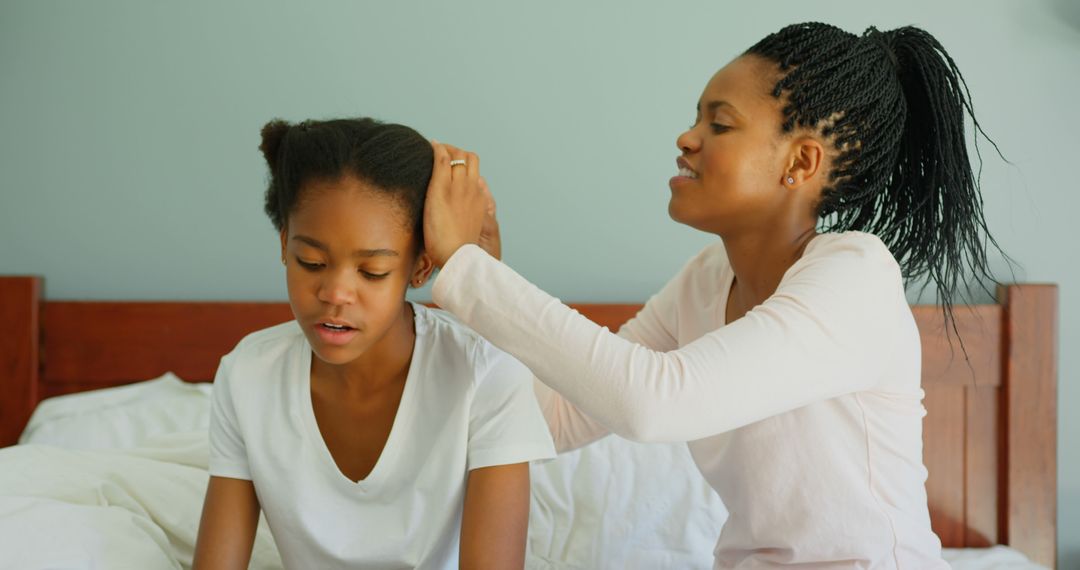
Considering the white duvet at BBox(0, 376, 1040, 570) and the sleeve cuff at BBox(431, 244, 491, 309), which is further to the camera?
the white duvet at BBox(0, 376, 1040, 570)

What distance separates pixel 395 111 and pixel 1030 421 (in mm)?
1605

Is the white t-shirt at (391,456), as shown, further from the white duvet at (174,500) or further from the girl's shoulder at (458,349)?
the white duvet at (174,500)

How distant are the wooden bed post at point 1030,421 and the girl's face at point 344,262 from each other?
1596mm

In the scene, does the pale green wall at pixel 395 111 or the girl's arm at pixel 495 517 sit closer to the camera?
the girl's arm at pixel 495 517

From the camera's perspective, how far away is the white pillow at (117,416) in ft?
6.26

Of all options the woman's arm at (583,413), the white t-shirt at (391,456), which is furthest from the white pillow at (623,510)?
the white t-shirt at (391,456)

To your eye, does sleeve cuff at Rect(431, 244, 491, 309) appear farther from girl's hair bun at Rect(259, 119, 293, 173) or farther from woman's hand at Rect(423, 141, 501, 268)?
girl's hair bun at Rect(259, 119, 293, 173)

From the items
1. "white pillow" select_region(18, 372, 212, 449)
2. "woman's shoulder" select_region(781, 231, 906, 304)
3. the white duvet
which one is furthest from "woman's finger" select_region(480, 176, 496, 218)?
"white pillow" select_region(18, 372, 212, 449)

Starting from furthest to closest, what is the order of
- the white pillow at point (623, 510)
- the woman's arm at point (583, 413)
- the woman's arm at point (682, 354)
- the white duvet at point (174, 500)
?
1. the white pillow at point (623, 510)
2. the woman's arm at point (583, 413)
3. the white duvet at point (174, 500)
4. the woman's arm at point (682, 354)

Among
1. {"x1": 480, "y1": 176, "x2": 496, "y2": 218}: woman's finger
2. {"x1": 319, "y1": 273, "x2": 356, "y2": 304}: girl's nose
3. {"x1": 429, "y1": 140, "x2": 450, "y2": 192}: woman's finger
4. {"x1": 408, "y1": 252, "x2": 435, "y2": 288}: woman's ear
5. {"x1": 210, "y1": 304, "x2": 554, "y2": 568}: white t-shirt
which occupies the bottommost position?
{"x1": 210, "y1": 304, "x2": 554, "y2": 568}: white t-shirt

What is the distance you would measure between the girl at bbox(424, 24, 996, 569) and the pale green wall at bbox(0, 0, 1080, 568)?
89cm

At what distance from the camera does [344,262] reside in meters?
1.04

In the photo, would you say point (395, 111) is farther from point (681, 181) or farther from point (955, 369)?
point (955, 369)

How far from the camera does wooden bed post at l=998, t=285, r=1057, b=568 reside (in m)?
2.09
